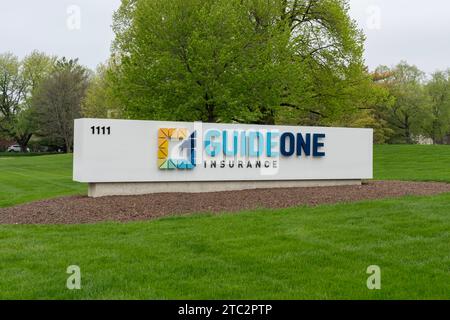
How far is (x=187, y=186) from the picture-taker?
49.8 feet

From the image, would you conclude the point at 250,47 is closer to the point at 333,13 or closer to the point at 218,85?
the point at 218,85

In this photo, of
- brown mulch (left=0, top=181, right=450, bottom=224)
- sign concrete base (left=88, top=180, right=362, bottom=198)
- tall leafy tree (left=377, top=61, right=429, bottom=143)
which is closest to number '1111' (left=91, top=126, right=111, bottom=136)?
sign concrete base (left=88, top=180, right=362, bottom=198)

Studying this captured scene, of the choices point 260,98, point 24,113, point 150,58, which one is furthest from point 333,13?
point 24,113

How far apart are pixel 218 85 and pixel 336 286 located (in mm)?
15516

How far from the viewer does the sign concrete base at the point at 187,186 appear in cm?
1405

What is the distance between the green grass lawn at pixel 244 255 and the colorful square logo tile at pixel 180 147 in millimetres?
4080

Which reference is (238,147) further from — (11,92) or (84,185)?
(11,92)

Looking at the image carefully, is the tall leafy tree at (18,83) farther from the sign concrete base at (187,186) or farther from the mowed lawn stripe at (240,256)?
the mowed lawn stripe at (240,256)

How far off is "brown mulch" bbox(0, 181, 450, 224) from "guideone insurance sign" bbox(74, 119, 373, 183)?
2.74 ft

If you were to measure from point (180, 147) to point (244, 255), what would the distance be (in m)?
8.03

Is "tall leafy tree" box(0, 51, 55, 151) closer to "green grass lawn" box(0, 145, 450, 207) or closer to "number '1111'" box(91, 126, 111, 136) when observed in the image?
"green grass lawn" box(0, 145, 450, 207)

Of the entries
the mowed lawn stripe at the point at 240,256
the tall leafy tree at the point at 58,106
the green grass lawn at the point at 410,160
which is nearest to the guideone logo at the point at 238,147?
the mowed lawn stripe at the point at 240,256

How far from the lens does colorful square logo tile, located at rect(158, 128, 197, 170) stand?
14.6m
